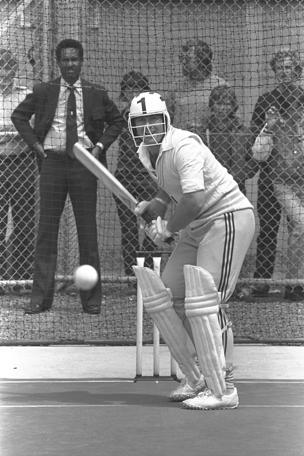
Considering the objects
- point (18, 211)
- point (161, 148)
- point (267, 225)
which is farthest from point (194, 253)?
point (18, 211)

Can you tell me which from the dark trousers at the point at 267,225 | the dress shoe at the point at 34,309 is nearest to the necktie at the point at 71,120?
the dress shoe at the point at 34,309

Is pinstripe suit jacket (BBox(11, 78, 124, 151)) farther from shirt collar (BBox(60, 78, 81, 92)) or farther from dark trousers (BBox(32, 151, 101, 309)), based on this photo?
dark trousers (BBox(32, 151, 101, 309))

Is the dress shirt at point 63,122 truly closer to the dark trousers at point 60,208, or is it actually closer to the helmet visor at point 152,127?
the dark trousers at point 60,208

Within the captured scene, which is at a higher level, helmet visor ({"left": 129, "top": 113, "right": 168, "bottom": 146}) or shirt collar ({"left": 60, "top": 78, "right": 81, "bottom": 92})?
shirt collar ({"left": 60, "top": 78, "right": 81, "bottom": 92})

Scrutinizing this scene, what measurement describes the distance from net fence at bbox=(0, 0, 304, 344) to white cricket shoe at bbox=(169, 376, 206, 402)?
309cm

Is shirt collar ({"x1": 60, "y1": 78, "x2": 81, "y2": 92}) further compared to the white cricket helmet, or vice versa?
shirt collar ({"x1": 60, "y1": 78, "x2": 81, "y2": 92})

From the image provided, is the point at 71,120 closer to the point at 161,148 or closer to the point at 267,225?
the point at 267,225

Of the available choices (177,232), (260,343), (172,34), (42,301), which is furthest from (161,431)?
Answer: (172,34)

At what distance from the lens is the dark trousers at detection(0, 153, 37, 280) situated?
35.7ft

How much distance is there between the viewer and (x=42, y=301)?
1005cm

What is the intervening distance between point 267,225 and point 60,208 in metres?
1.76

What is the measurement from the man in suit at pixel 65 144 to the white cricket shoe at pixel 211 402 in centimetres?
323

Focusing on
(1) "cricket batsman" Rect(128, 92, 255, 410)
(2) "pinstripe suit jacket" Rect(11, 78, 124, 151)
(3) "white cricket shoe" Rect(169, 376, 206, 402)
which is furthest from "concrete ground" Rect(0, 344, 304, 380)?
(2) "pinstripe suit jacket" Rect(11, 78, 124, 151)

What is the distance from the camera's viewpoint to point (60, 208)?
10.2 metres
